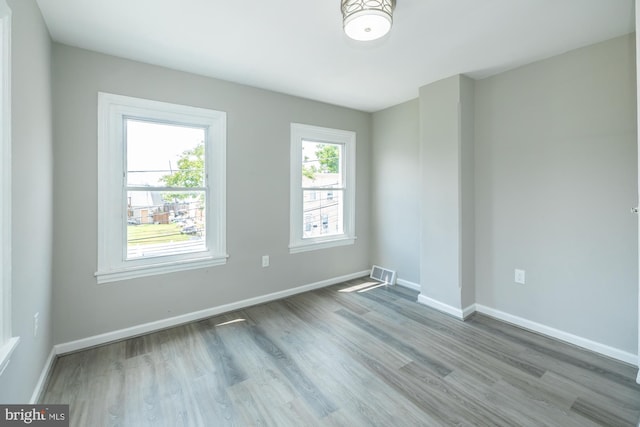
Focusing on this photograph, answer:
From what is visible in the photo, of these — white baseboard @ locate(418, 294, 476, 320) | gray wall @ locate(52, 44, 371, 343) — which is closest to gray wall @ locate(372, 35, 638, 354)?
white baseboard @ locate(418, 294, 476, 320)

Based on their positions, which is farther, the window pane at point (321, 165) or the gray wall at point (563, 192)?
the window pane at point (321, 165)

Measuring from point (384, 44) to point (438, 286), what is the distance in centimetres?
241

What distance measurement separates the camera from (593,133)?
7.52ft

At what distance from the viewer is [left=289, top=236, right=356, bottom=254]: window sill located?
11.7ft

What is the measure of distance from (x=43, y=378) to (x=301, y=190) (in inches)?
107

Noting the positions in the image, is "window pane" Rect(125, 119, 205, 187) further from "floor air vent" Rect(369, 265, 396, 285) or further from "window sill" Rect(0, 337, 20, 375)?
"floor air vent" Rect(369, 265, 396, 285)

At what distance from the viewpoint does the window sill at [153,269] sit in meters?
2.44

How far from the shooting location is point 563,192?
8.05 ft

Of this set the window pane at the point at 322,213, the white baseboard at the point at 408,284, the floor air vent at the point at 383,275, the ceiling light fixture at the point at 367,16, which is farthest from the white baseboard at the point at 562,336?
the ceiling light fixture at the point at 367,16

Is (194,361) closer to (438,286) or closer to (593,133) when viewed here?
(438,286)

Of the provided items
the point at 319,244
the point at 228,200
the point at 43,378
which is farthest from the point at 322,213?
the point at 43,378

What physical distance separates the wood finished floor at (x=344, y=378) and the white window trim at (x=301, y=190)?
3.63 feet

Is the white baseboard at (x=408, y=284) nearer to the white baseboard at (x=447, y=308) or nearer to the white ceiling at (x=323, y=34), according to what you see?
the white baseboard at (x=447, y=308)

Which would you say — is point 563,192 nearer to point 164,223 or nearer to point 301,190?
point 301,190
